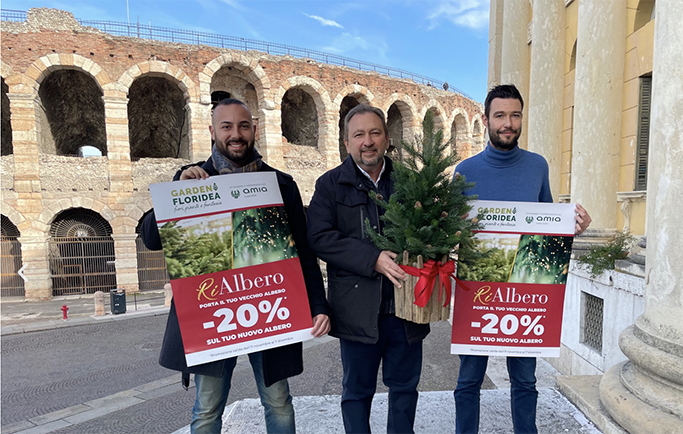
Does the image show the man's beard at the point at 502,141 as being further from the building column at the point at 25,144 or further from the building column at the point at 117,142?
the building column at the point at 25,144

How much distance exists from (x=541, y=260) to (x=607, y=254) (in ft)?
10.2

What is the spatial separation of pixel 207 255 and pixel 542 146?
23.4ft

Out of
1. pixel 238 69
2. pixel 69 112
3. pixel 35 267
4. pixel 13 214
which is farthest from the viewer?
pixel 69 112

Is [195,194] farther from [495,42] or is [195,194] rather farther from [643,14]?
[495,42]

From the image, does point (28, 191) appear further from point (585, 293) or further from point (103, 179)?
point (585, 293)

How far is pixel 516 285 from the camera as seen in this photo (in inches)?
102

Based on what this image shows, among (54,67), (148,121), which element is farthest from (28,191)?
(148,121)

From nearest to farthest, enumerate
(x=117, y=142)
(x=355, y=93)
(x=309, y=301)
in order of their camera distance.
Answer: (x=309, y=301), (x=117, y=142), (x=355, y=93)

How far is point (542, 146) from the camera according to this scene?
7.53 metres

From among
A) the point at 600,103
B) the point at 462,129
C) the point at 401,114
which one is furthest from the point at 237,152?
the point at 462,129

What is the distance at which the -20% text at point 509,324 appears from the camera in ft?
8.51

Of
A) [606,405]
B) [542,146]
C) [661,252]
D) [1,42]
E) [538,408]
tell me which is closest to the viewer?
[661,252]

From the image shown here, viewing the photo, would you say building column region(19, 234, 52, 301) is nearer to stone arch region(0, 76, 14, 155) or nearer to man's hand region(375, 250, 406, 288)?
stone arch region(0, 76, 14, 155)

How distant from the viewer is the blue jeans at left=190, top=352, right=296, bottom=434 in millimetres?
2391
